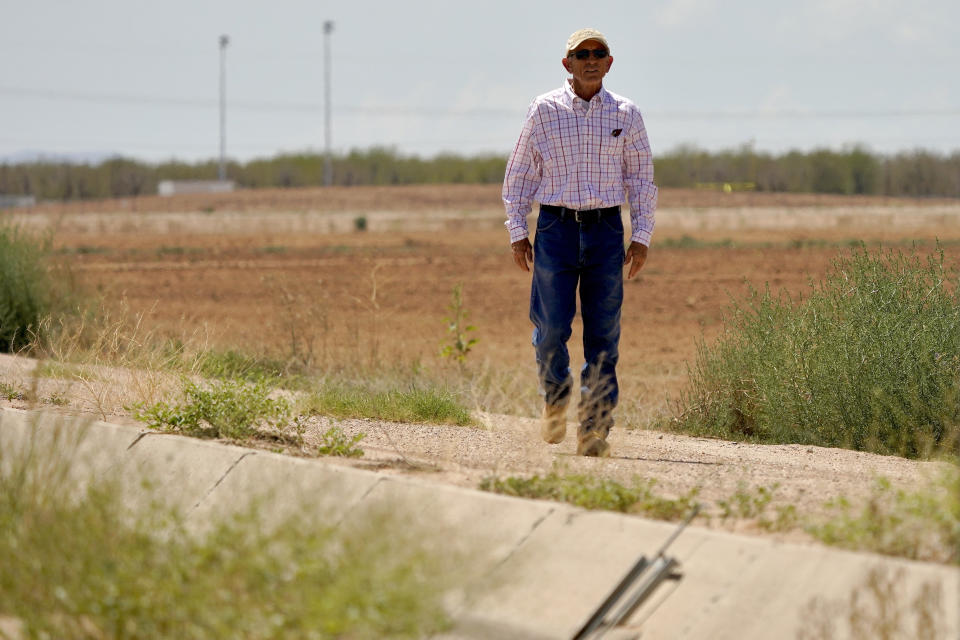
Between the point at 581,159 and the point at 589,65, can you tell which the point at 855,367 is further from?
the point at 589,65

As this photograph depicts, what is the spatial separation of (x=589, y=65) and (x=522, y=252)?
1.13 metres

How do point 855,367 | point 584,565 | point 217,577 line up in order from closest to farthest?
point 217,577 < point 584,565 < point 855,367

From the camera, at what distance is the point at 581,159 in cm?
670

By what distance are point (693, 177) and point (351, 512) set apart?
8389 centimetres

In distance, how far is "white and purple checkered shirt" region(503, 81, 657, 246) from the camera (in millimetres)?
6703

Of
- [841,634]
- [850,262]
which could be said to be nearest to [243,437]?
[841,634]

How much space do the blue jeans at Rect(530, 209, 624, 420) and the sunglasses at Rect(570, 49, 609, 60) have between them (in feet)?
2.90

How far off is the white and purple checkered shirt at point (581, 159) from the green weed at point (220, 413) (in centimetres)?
174

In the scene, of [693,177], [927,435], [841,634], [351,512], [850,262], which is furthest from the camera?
[693,177]

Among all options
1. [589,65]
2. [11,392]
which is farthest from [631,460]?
[11,392]

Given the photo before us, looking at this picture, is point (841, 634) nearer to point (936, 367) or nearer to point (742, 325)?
point (936, 367)

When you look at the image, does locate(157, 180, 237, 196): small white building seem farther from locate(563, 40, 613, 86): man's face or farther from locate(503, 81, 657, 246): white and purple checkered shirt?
locate(563, 40, 613, 86): man's face

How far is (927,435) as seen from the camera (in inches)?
289

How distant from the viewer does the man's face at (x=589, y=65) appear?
6.64 m
